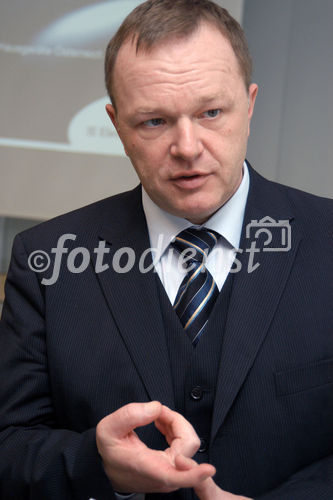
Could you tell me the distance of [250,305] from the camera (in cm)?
129

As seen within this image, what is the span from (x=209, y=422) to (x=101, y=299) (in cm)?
35

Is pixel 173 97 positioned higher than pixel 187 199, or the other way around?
pixel 173 97

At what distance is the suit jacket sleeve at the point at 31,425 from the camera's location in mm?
1157

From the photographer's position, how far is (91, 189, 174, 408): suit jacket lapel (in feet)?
4.09

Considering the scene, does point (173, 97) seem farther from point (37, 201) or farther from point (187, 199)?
point (37, 201)

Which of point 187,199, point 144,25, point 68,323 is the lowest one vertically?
point 68,323

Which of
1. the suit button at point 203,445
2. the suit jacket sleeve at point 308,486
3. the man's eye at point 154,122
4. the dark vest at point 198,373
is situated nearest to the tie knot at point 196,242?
Answer: the dark vest at point 198,373

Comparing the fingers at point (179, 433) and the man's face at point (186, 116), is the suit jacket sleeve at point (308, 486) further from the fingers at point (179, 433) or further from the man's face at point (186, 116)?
the man's face at point (186, 116)

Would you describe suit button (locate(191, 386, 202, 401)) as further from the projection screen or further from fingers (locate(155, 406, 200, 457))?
the projection screen

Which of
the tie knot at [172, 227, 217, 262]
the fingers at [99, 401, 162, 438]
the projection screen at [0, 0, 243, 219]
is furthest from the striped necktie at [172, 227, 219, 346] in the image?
the projection screen at [0, 0, 243, 219]

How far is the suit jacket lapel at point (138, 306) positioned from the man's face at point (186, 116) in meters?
0.15

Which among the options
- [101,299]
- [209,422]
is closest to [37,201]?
[101,299]

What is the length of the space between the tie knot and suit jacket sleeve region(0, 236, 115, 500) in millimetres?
336

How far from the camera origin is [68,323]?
4.42 feet
